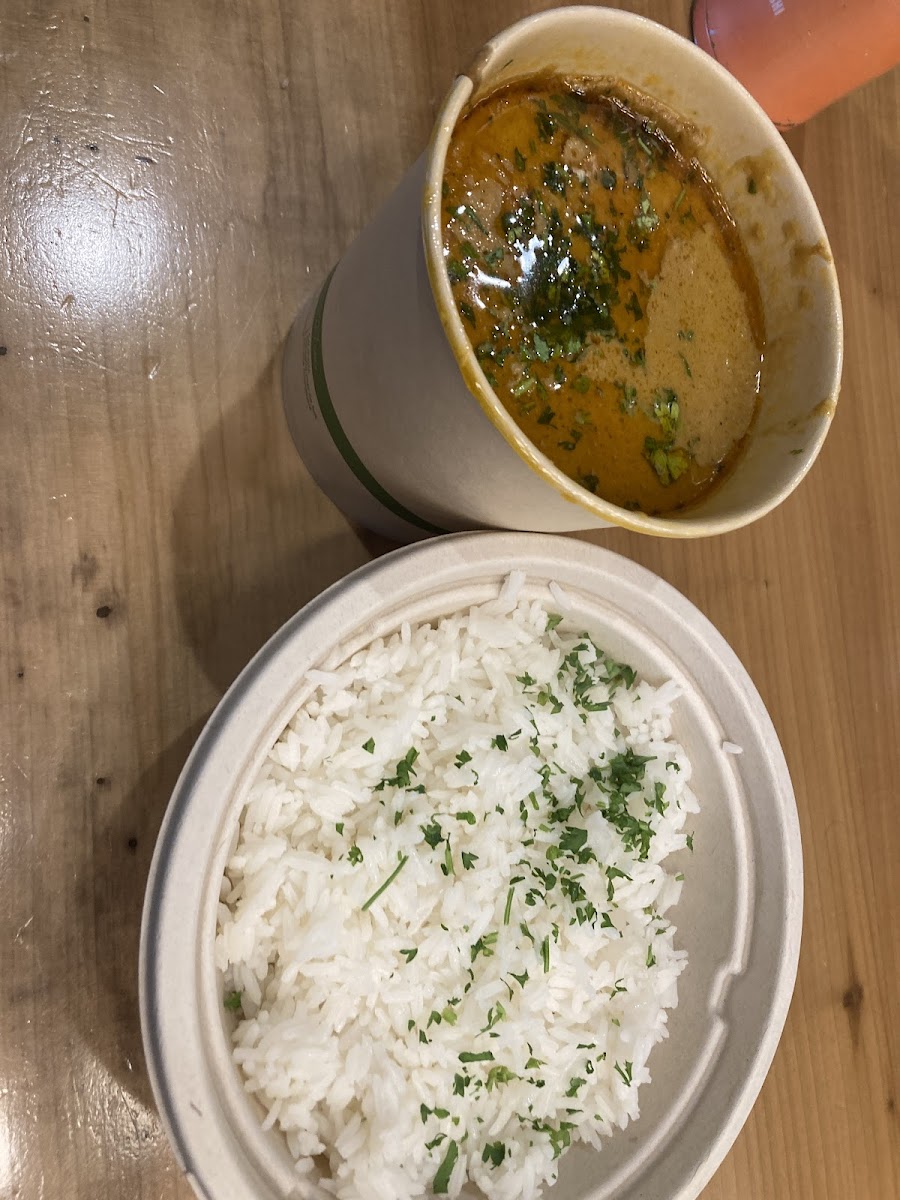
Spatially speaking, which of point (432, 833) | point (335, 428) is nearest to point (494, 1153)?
point (432, 833)

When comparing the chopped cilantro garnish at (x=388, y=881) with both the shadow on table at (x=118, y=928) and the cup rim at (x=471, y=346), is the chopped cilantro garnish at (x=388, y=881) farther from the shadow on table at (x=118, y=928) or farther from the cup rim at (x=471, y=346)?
the cup rim at (x=471, y=346)

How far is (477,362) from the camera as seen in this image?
885 millimetres

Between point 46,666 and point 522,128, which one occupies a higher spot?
point 522,128

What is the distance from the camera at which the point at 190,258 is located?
136 cm

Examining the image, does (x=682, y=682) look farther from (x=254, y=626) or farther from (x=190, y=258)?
(x=190, y=258)

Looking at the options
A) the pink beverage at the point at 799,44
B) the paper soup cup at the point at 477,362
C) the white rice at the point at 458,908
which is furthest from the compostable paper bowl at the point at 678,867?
the pink beverage at the point at 799,44

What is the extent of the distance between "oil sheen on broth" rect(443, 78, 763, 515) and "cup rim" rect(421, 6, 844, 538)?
76 millimetres

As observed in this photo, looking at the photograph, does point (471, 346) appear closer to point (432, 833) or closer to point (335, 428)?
point (335, 428)

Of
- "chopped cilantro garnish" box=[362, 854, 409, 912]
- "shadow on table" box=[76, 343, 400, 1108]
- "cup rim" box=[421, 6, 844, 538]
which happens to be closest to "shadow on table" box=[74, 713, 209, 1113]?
"shadow on table" box=[76, 343, 400, 1108]

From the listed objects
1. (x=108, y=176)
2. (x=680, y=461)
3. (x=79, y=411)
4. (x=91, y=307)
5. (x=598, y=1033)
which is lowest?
(x=598, y=1033)

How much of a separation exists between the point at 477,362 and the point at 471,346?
0.02 meters

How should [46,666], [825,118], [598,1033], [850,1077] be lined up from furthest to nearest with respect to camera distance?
[825,118] → [850,1077] → [598,1033] → [46,666]

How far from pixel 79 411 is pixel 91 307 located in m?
0.16

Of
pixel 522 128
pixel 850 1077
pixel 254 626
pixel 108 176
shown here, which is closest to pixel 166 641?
pixel 254 626
